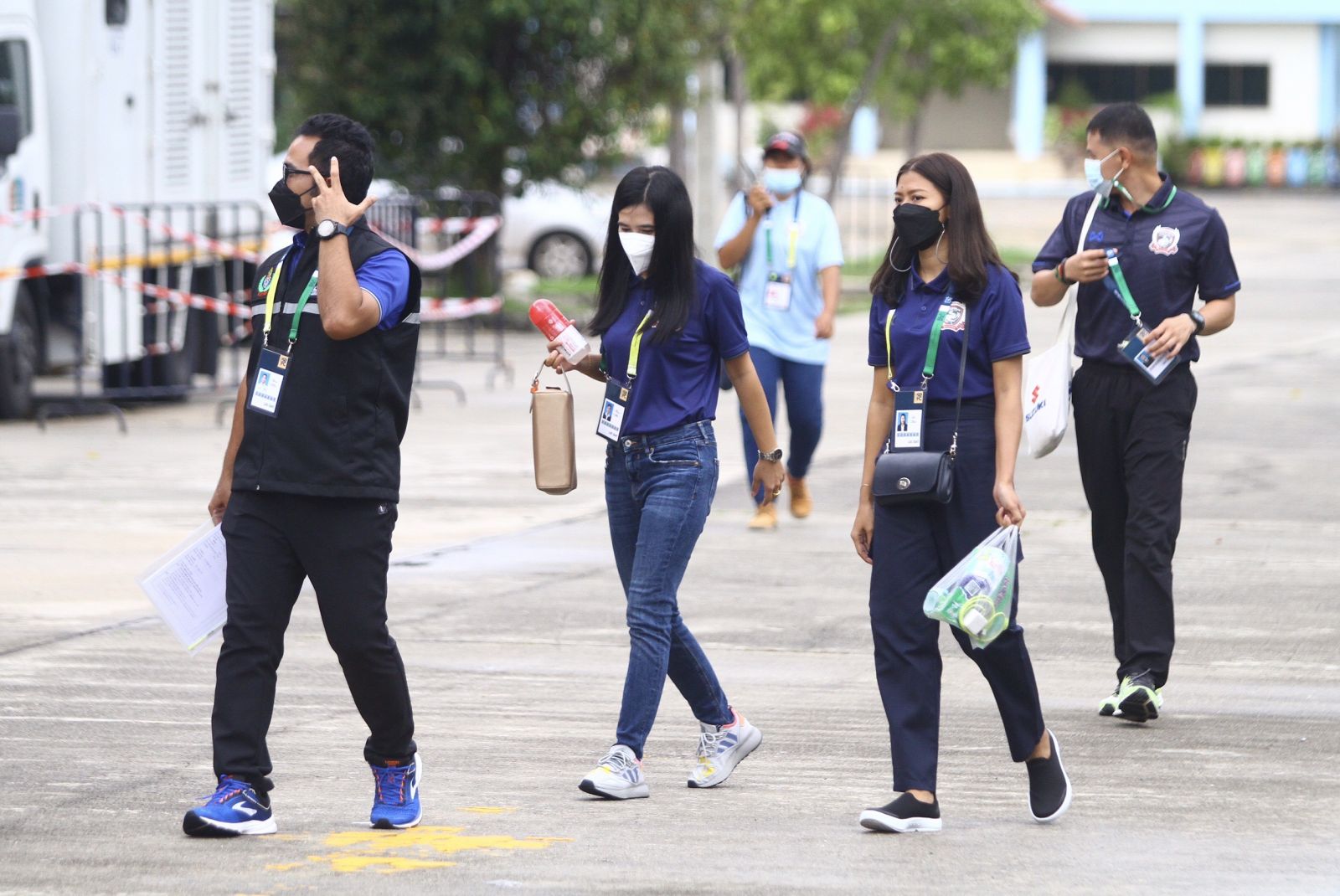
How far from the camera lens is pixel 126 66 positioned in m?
15.5

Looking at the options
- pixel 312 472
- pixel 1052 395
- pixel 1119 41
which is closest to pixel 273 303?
pixel 312 472

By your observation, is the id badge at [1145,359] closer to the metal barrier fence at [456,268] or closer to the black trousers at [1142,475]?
the black trousers at [1142,475]

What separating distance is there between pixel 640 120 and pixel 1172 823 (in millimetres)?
18212

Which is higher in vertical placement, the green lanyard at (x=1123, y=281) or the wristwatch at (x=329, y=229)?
the wristwatch at (x=329, y=229)

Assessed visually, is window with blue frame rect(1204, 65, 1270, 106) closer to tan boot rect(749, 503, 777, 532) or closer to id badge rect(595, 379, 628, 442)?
tan boot rect(749, 503, 777, 532)

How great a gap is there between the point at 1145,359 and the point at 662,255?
187 centimetres

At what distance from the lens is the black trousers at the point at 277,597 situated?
538 centimetres

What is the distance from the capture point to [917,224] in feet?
18.3

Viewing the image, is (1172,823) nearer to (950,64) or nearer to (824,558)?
(824,558)

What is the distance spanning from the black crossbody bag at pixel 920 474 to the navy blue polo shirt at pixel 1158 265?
5.17 ft

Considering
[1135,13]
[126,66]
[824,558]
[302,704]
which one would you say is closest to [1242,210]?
[1135,13]

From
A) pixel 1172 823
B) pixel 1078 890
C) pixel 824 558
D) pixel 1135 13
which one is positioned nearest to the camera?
pixel 1078 890

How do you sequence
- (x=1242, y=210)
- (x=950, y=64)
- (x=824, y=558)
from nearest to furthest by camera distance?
(x=824, y=558)
(x=950, y=64)
(x=1242, y=210)

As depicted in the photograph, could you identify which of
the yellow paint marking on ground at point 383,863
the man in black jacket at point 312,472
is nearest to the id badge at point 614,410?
the man in black jacket at point 312,472
